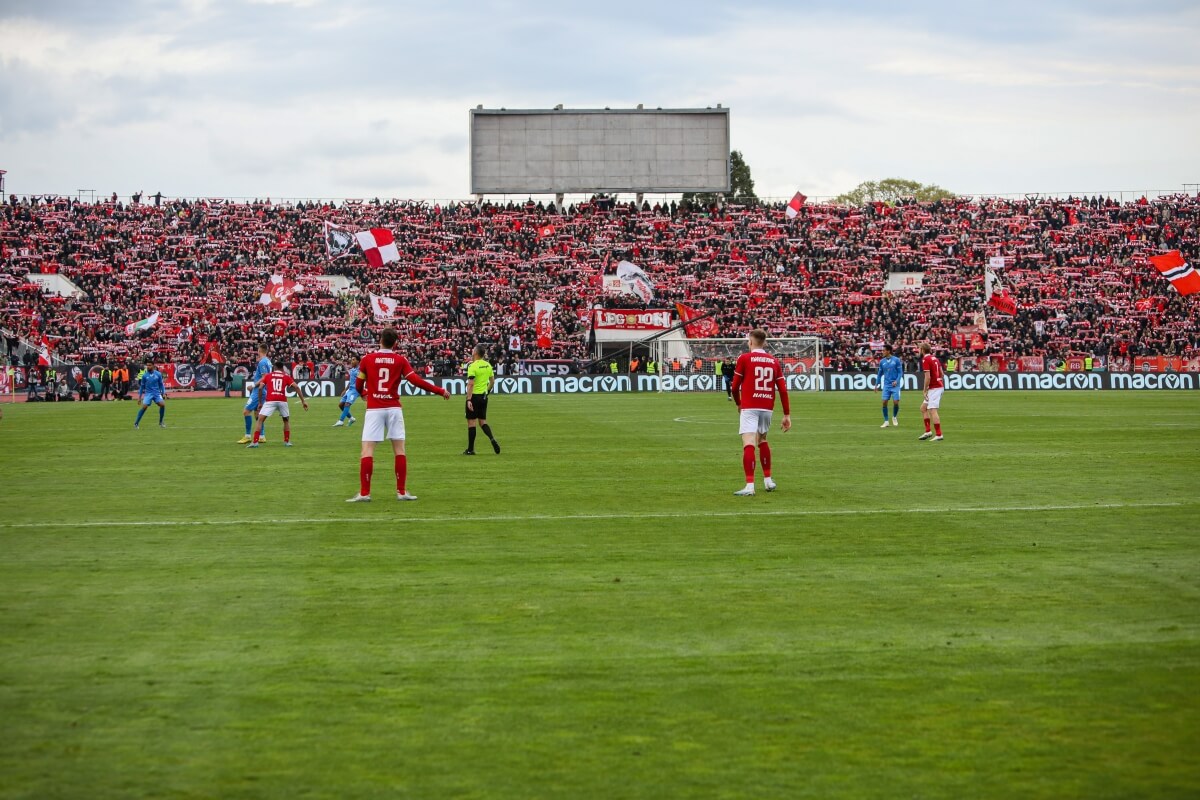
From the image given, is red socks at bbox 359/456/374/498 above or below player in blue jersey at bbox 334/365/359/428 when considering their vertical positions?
below

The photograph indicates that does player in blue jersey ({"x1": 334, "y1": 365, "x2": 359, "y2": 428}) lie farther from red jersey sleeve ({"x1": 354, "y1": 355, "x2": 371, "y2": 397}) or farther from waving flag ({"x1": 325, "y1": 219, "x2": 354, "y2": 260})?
waving flag ({"x1": 325, "y1": 219, "x2": 354, "y2": 260})

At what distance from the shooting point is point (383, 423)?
1627 centimetres

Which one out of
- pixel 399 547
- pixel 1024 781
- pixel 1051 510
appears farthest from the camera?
pixel 1051 510

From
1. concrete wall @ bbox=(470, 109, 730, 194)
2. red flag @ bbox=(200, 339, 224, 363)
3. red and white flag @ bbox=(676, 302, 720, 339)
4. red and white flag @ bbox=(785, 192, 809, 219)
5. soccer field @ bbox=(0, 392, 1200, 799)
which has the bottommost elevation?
soccer field @ bbox=(0, 392, 1200, 799)

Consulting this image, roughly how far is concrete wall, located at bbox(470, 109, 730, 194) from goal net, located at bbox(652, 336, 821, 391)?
53.8 ft

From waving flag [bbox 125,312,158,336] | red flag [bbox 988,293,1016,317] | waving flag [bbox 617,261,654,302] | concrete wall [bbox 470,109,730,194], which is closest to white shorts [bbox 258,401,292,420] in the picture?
waving flag [bbox 125,312,158,336]

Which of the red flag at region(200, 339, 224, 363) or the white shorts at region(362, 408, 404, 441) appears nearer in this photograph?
the white shorts at region(362, 408, 404, 441)

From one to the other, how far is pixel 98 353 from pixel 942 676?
63.9 metres

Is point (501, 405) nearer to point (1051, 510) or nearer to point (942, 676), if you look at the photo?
point (1051, 510)

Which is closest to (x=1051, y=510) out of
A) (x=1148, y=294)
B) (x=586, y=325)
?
(x=586, y=325)

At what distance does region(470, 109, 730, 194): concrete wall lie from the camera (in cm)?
7812

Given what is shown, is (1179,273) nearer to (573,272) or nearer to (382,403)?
(573,272)

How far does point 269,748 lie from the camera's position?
20.1 feet

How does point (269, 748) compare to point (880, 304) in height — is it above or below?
below
